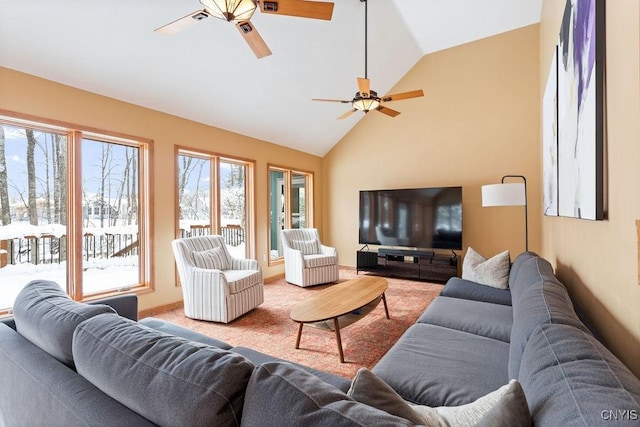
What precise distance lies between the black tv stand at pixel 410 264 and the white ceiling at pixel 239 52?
255 cm

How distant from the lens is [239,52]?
10.9ft

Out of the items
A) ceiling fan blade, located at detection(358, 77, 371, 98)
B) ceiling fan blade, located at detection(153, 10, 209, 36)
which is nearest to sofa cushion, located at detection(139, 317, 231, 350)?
ceiling fan blade, located at detection(153, 10, 209, 36)

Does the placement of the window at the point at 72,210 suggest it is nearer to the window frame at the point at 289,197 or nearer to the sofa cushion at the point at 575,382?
the window frame at the point at 289,197

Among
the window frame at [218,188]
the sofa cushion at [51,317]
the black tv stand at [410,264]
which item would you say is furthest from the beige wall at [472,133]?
the sofa cushion at [51,317]

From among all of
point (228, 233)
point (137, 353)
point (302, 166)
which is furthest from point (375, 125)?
point (137, 353)

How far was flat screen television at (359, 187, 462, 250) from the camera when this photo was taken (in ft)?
15.9

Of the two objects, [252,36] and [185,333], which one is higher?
[252,36]

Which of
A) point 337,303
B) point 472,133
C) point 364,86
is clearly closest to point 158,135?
point 364,86

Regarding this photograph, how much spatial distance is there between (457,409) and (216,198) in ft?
13.9

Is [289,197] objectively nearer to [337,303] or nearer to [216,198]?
[216,198]

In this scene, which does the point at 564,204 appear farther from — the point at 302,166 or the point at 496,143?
the point at 302,166

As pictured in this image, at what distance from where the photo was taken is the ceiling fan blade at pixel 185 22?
6.15 feet

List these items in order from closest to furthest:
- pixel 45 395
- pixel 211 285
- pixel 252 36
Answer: pixel 45 395, pixel 252 36, pixel 211 285

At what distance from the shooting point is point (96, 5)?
7.74 feet
